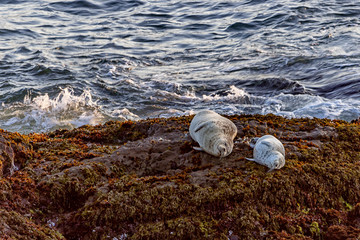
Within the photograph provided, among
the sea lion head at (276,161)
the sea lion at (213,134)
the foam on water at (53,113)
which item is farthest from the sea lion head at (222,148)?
the foam on water at (53,113)

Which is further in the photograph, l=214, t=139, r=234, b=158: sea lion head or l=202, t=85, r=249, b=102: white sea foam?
l=202, t=85, r=249, b=102: white sea foam

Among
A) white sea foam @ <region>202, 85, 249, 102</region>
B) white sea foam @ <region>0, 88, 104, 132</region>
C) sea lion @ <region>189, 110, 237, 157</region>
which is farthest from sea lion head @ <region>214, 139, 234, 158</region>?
white sea foam @ <region>202, 85, 249, 102</region>

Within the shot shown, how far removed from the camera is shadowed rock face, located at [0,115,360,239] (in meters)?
3.34

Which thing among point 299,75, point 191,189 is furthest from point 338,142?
point 299,75

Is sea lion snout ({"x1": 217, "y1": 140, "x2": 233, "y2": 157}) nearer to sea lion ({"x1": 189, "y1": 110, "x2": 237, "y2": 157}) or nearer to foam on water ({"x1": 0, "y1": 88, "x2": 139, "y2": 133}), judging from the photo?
sea lion ({"x1": 189, "y1": 110, "x2": 237, "y2": 157})

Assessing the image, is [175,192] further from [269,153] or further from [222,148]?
[269,153]

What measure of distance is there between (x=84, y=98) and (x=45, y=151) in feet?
19.3

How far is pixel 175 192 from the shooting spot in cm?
365

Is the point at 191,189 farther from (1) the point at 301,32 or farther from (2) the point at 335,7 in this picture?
(2) the point at 335,7

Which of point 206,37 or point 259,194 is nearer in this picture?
point 259,194

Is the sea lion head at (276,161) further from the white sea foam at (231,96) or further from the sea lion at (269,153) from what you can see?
the white sea foam at (231,96)

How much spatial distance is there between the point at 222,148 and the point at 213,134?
211 mm

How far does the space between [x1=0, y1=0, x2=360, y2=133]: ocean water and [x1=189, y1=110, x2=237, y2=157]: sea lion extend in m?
4.56

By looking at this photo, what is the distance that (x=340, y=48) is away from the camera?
512 inches
